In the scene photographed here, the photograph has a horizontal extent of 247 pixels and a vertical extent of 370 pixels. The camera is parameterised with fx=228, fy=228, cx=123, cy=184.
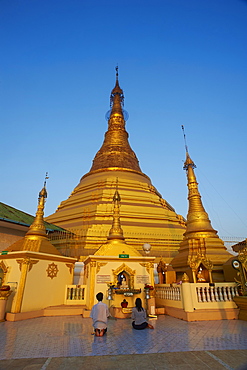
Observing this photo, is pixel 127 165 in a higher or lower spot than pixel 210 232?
higher

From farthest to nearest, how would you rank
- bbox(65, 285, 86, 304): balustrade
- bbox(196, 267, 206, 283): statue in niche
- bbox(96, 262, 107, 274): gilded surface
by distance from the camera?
bbox(65, 285, 86, 304): balustrade
bbox(196, 267, 206, 283): statue in niche
bbox(96, 262, 107, 274): gilded surface

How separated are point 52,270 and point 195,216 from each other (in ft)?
34.1

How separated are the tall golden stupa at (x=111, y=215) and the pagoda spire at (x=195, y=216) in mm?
2530

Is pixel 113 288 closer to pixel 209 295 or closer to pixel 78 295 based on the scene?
pixel 78 295

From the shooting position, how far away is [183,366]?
3600 mm

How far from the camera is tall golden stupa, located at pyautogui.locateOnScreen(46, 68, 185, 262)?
666 inches

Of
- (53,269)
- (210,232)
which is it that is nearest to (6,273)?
(53,269)

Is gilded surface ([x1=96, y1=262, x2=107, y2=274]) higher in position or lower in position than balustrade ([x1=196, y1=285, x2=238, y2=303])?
higher

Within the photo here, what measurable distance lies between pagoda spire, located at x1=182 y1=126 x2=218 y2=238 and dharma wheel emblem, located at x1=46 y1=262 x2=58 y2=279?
9160mm

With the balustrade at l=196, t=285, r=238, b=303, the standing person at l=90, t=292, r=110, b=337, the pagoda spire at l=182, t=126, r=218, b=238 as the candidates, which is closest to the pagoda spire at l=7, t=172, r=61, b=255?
the standing person at l=90, t=292, r=110, b=337

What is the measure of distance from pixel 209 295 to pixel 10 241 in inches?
471

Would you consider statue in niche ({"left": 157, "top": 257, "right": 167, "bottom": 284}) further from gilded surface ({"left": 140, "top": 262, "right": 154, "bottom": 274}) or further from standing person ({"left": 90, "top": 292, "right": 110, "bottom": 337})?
standing person ({"left": 90, "top": 292, "right": 110, "bottom": 337})

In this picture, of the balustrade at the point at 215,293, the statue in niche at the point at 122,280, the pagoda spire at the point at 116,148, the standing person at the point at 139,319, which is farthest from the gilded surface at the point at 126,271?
the pagoda spire at the point at 116,148

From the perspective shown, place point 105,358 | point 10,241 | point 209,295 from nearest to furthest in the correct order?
point 105,358 → point 209,295 → point 10,241
